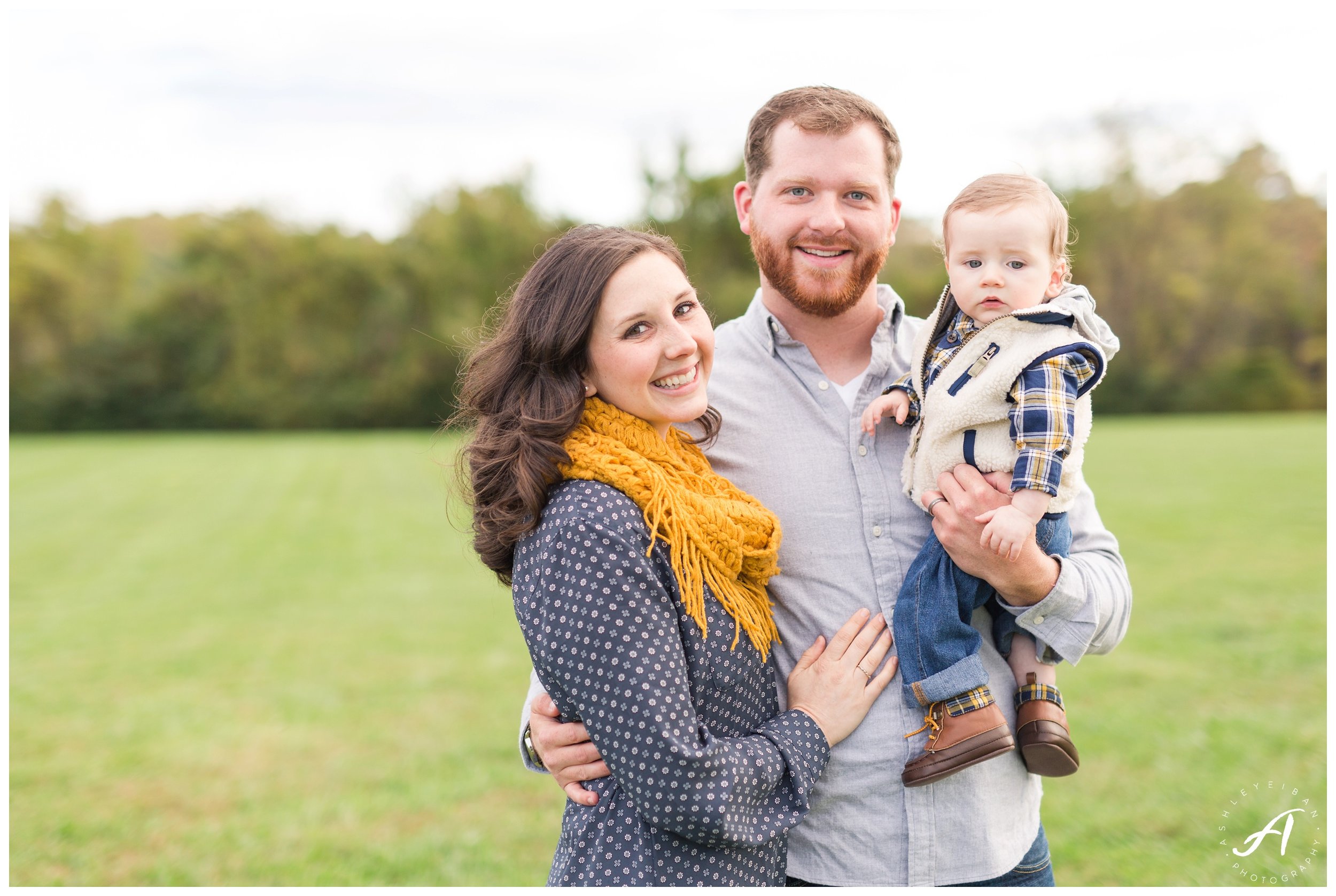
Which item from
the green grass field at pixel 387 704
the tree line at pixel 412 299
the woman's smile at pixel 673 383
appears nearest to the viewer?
the woman's smile at pixel 673 383

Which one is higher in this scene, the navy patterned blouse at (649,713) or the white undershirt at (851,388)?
the white undershirt at (851,388)

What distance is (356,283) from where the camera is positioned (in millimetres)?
39375

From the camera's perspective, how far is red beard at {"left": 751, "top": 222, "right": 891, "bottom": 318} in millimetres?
2447

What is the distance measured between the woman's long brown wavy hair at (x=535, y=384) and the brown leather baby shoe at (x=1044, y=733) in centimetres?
119

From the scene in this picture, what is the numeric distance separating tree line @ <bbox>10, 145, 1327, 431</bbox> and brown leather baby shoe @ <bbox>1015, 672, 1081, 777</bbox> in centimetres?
3090

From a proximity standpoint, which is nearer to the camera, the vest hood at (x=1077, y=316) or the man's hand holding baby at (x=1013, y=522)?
the man's hand holding baby at (x=1013, y=522)

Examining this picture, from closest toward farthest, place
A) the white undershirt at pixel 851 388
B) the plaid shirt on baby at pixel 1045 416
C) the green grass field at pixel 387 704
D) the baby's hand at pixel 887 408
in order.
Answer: the plaid shirt on baby at pixel 1045 416 → the baby's hand at pixel 887 408 → the white undershirt at pixel 851 388 → the green grass field at pixel 387 704

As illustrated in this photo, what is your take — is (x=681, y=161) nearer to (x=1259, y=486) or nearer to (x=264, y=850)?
(x=1259, y=486)

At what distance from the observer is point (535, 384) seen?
2006 mm

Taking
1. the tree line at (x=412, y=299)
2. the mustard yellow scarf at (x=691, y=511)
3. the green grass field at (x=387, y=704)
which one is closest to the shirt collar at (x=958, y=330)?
the mustard yellow scarf at (x=691, y=511)

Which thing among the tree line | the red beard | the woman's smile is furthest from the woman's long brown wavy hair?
the tree line

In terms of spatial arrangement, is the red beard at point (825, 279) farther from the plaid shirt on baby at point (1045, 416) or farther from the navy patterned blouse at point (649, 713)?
the navy patterned blouse at point (649, 713)

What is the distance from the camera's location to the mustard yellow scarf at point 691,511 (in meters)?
1.89

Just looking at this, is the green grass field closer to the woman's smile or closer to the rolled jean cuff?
the woman's smile
